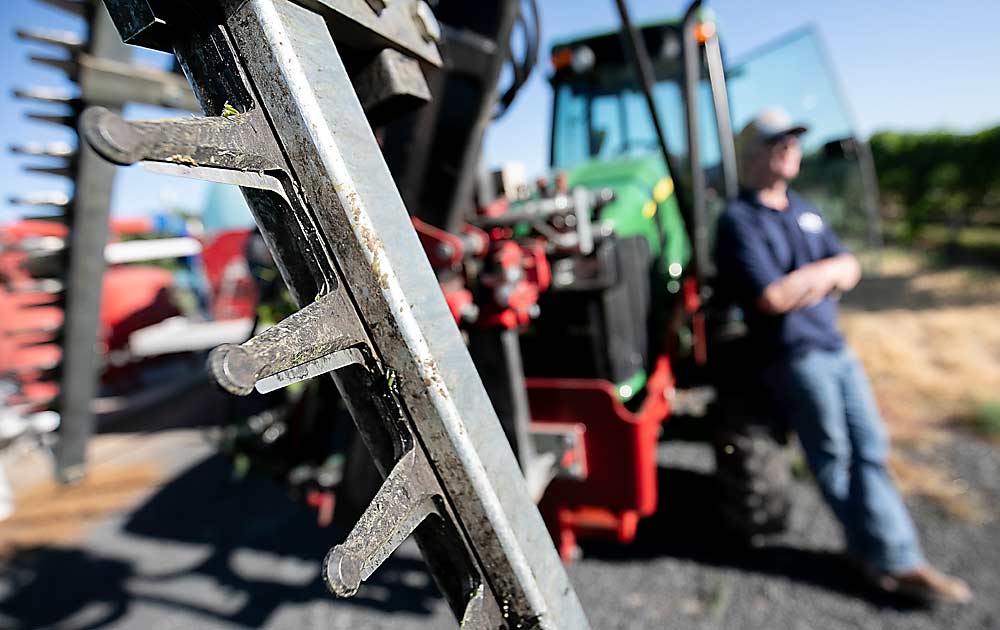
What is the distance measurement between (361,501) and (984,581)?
7.88ft

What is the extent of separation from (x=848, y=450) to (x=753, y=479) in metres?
0.38

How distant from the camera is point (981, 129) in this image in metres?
10.3

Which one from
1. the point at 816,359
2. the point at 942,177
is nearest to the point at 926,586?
the point at 816,359

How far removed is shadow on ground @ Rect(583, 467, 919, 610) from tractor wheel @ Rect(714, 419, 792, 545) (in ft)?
0.46

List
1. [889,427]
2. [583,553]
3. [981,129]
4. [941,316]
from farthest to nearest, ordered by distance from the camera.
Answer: [981,129]
[941,316]
[889,427]
[583,553]

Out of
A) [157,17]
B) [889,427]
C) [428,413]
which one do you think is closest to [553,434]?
[428,413]

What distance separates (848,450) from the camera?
2.45m

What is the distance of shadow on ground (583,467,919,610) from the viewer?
2473 millimetres

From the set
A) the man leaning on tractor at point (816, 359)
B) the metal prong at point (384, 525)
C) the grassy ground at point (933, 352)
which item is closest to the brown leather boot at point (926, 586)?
the man leaning on tractor at point (816, 359)

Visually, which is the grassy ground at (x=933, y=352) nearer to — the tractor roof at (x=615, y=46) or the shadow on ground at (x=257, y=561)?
the shadow on ground at (x=257, y=561)

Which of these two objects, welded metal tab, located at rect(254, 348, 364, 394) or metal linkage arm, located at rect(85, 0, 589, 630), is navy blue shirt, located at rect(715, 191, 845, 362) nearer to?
metal linkage arm, located at rect(85, 0, 589, 630)

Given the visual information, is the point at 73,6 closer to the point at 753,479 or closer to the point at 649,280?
the point at 649,280

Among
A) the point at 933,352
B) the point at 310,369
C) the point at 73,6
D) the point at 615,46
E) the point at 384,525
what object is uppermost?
the point at 73,6

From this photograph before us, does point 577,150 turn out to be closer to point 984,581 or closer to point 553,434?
point 553,434
